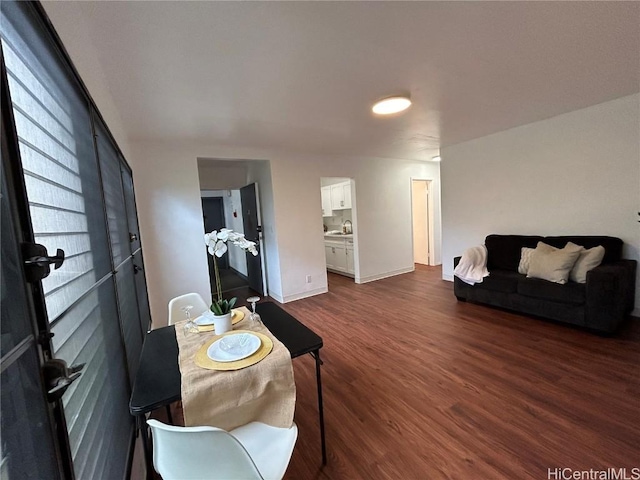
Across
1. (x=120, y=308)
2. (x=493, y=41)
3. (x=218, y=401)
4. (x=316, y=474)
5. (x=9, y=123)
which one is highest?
(x=493, y=41)

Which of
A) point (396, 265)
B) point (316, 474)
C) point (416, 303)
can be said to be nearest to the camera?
point (316, 474)

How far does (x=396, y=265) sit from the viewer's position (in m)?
5.42

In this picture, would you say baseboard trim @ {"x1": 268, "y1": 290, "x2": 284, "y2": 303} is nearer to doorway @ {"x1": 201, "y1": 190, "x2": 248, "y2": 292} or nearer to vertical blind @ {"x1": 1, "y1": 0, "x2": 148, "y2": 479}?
doorway @ {"x1": 201, "y1": 190, "x2": 248, "y2": 292}

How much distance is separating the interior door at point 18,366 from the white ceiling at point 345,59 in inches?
35.6

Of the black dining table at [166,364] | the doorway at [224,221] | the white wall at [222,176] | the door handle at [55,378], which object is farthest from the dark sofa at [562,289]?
the doorway at [224,221]

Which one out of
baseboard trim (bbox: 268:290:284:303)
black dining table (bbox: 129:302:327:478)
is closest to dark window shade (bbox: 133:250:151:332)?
black dining table (bbox: 129:302:327:478)

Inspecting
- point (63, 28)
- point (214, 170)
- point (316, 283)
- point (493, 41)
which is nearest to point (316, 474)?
point (63, 28)

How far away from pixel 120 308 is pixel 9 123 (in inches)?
47.1

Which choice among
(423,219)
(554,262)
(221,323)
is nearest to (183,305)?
(221,323)

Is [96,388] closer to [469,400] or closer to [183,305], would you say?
[183,305]

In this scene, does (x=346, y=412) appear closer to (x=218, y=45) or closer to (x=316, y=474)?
(x=316, y=474)

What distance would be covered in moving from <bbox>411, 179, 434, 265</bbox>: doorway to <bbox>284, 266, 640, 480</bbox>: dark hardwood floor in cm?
314

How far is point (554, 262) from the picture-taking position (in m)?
2.83

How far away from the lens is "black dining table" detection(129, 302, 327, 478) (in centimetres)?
103
